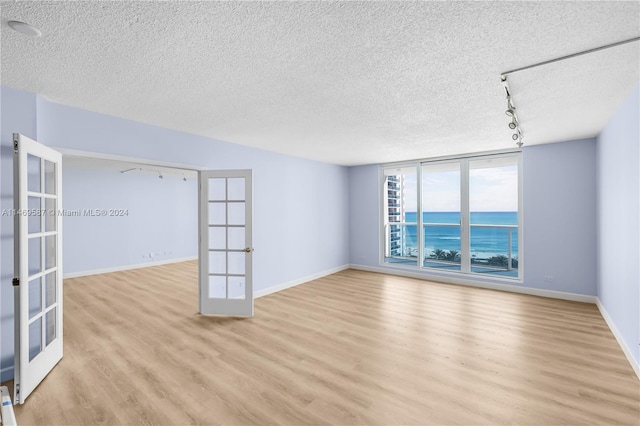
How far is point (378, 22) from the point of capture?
169cm

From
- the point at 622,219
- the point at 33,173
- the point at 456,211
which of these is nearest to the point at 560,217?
the point at 622,219

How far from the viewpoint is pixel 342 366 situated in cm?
277

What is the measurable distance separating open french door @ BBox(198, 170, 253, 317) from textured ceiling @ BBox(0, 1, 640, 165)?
89cm

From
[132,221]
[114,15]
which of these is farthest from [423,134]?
[132,221]

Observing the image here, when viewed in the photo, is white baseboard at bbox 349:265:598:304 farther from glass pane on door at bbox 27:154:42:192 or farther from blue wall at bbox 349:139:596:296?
glass pane on door at bbox 27:154:42:192

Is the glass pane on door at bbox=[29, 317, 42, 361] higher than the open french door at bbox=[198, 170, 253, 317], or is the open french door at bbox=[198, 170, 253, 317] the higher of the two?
the open french door at bbox=[198, 170, 253, 317]

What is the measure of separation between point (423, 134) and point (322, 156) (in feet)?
7.35

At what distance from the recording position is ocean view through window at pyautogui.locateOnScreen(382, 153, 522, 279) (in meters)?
5.79

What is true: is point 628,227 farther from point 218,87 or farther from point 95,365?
point 95,365

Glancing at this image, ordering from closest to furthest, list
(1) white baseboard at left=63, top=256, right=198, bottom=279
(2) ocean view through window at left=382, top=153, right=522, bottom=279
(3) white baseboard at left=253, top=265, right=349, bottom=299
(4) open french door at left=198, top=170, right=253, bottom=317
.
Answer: (4) open french door at left=198, top=170, right=253, bottom=317 < (3) white baseboard at left=253, top=265, right=349, bottom=299 < (2) ocean view through window at left=382, top=153, right=522, bottom=279 < (1) white baseboard at left=63, top=256, right=198, bottom=279

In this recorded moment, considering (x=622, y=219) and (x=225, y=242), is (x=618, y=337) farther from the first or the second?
(x=225, y=242)

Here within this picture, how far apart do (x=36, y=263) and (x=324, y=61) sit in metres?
3.06

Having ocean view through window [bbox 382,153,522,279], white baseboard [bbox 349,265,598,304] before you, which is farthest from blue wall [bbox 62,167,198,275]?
ocean view through window [bbox 382,153,522,279]

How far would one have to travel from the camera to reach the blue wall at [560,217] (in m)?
4.64
